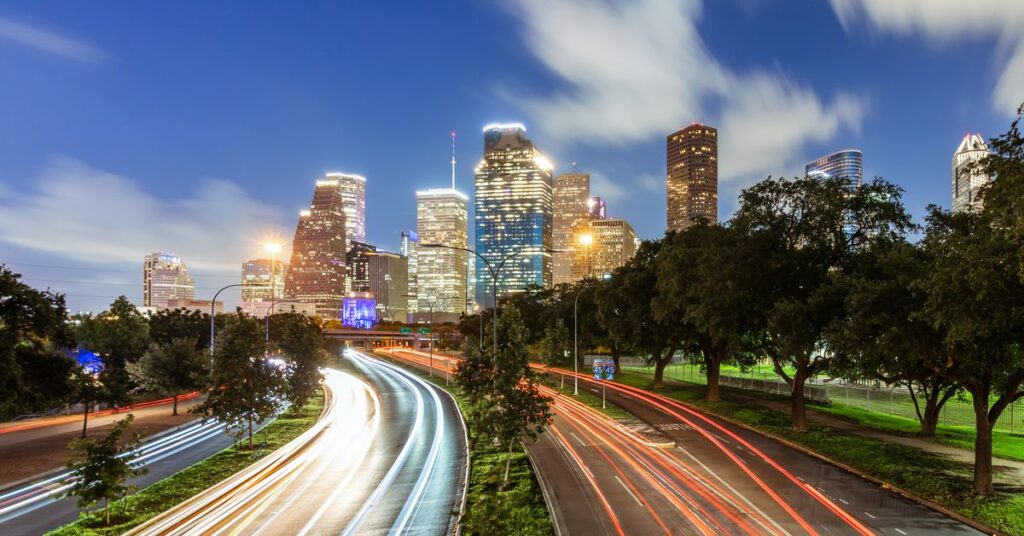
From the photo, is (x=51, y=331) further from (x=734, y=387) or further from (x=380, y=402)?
(x=734, y=387)

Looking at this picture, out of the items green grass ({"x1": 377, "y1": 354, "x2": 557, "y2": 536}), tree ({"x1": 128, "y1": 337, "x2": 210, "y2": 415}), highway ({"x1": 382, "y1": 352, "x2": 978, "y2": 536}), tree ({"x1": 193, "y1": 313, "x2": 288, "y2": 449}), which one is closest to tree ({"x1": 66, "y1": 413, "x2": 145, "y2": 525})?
tree ({"x1": 193, "y1": 313, "x2": 288, "y2": 449})

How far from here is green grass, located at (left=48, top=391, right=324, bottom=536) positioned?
18.0m

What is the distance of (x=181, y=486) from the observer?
22578 millimetres

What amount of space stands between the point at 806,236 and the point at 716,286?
5887mm

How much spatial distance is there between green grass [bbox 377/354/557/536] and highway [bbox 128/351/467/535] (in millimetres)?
798

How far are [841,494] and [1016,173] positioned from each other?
12.2 meters

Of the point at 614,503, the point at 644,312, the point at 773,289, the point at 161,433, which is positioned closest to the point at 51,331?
the point at 161,433

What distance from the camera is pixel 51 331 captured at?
21000 millimetres

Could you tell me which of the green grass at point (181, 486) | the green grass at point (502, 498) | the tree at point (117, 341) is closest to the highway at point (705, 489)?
the green grass at point (502, 498)

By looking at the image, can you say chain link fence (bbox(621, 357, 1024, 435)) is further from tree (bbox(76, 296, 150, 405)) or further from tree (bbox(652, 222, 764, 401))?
tree (bbox(76, 296, 150, 405))

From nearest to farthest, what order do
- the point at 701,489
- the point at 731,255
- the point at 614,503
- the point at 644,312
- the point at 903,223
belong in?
the point at 614,503 → the point at 701,489 → the point at 903,223 → the point at 731,255 → the point at 644,312

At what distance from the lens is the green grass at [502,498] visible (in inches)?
603

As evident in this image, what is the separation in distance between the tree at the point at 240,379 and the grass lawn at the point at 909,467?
93.3ft

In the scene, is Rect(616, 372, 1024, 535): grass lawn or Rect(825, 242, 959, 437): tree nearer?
Rect(616, 372, 1024, 535): grass lawn
